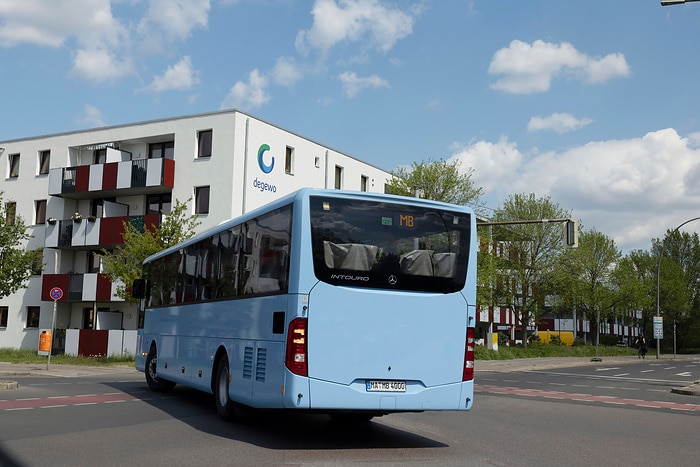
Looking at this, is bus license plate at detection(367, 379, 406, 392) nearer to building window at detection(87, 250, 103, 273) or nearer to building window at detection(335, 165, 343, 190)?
building window at detection(87, 250, 103, 273)

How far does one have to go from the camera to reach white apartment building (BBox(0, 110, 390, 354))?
3862 centimetres

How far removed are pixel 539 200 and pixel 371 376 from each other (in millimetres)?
53342

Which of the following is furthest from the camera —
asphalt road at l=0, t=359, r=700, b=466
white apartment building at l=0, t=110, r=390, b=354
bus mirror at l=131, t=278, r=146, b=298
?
white apartment building at l=0, t=110, r=390, b=354

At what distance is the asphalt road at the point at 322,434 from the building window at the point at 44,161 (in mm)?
28848

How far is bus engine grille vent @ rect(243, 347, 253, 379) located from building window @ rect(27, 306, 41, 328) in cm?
3573

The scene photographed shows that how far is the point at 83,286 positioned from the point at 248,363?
31651mm

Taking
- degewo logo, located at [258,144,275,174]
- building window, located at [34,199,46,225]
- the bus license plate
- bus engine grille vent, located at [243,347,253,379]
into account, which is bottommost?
the bus license plate

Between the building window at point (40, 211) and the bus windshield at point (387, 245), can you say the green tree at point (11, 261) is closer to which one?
the building window at point (40, 211)

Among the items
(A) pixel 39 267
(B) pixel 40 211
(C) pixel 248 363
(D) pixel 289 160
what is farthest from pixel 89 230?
(C) pixel 248 363

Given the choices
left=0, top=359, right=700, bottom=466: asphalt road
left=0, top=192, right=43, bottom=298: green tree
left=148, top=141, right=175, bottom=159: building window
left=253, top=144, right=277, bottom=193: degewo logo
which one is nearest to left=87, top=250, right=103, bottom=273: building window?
left=0, top=192, right=43, bottom=298: green tree

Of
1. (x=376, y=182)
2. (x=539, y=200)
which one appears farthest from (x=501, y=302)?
(x=376, y=182)

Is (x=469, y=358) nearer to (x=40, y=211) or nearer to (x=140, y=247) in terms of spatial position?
(x=140, y=247)

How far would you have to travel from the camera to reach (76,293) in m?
40.9

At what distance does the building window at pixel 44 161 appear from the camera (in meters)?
45.1
